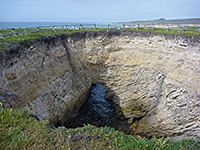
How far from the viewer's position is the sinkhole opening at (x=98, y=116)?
15.2 metres

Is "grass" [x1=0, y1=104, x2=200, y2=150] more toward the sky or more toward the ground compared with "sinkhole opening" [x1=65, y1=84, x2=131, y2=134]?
more toward the sky

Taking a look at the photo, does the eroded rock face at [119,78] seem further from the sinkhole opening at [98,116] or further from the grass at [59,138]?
the grass at [59,138]

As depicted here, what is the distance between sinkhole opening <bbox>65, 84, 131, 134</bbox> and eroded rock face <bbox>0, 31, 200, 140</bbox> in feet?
2.63

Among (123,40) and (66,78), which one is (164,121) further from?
(66,78)

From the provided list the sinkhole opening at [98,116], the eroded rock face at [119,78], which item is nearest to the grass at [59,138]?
the eroded rock face at [119,78]

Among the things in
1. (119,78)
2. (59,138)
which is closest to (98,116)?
(119,78)

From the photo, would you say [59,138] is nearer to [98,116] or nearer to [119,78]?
[98,116]

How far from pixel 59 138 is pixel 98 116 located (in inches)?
454

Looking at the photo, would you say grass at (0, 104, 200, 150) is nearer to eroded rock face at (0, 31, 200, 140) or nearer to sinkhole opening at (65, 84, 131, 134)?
eroded rock face at (0, 31, 200, 140)

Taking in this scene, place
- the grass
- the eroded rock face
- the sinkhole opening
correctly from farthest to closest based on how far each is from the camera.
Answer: the sinkhole opening < the eroded rock face < the grass

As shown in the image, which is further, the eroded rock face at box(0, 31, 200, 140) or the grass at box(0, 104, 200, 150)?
the eroded rock face at box(0, 31, 200, 140)

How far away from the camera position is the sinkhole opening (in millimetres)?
15195

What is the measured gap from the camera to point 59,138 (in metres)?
5.43

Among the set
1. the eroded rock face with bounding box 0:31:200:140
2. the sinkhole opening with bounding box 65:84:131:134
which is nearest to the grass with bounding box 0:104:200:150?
the eroded rock face with bounding box 0:31:200:140
